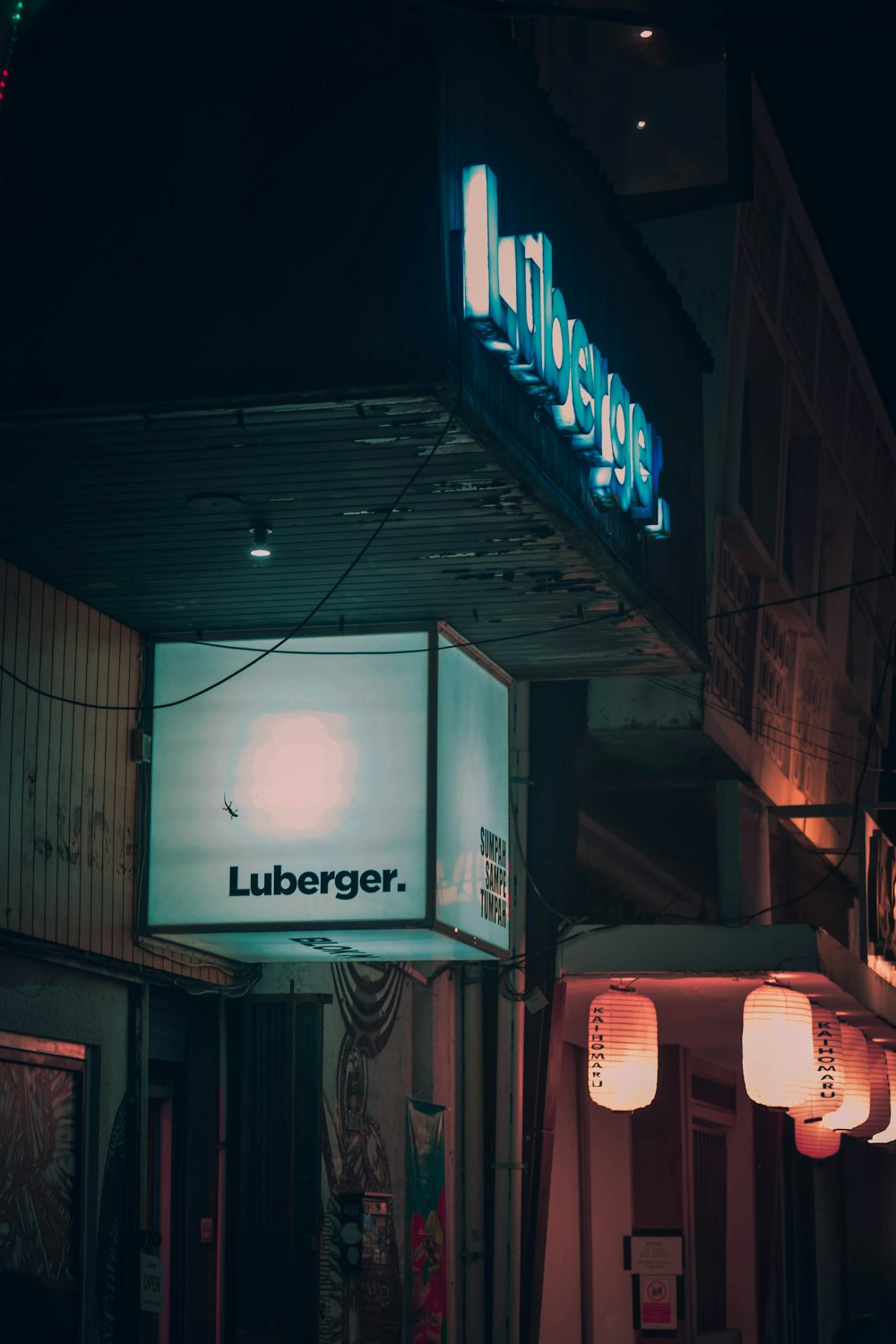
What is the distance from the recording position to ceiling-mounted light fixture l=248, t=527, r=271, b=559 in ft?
25.9

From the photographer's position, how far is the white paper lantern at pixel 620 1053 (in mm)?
13555

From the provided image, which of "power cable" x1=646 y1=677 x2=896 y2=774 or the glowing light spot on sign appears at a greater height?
"power cable" x1=646 y1=677 x2=896 y2=774

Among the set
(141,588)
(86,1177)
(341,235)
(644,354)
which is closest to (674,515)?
(644,354)

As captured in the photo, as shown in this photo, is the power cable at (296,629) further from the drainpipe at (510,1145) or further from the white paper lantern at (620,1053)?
the white paper lantern at (620,1053)

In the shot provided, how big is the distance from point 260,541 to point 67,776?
1.83 meters

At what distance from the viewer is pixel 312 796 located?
955cm

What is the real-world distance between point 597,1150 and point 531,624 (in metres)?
9.28

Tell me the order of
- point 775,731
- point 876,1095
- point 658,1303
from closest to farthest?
point 658,1303, point 876,1095, point 775,731

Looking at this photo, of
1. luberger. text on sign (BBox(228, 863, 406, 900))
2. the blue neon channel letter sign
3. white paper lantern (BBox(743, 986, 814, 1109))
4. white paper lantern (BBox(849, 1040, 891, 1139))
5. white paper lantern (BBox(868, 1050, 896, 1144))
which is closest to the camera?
the blue neon channel letter sign

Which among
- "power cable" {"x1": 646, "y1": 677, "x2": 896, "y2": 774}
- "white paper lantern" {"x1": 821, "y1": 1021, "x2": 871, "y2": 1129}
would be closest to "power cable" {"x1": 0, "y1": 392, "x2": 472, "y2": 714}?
"power cable" {"x1": 646, "y1": 677, "x2": 896, "y2": 774}

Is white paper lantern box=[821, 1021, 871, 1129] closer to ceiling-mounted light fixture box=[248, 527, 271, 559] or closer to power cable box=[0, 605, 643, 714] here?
power cable box=[0, 605, 643, 714]

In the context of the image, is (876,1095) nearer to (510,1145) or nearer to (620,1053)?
(620,1053)

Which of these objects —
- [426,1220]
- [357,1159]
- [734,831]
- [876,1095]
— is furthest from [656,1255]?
[357,1159]

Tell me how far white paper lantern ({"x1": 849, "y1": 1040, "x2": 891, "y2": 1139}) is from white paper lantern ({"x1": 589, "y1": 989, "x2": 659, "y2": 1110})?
3.35m
